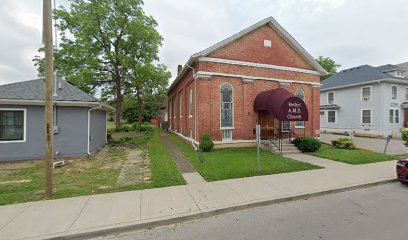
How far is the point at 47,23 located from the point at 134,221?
19.0 ft

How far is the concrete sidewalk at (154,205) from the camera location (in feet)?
12.8

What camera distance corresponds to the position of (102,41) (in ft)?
74.7

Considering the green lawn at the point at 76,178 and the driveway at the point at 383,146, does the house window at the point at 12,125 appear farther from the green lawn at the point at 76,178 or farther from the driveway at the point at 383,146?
the driveway at the point at 383,146

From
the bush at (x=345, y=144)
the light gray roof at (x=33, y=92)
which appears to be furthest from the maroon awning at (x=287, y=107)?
the light gray roof at (x=33, y=92)

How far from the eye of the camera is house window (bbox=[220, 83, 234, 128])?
518 inches

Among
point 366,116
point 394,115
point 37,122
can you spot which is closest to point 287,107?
point 37,122

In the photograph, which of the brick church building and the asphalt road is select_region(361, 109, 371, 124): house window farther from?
the asphalt road

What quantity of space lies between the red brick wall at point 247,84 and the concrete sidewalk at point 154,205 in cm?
625

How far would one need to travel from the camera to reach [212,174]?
736 cm

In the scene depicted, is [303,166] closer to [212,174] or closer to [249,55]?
[212,174]

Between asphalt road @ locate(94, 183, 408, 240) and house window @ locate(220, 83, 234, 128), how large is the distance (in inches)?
321

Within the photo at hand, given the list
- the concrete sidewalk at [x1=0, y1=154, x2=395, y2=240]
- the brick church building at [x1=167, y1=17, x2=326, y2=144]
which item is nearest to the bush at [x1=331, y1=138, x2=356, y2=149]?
the brick church building at [x1=167, y1=17, x2=326, y2=144]

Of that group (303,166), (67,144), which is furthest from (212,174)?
(67,144)

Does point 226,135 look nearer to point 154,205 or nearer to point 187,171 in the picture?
point 187,171
